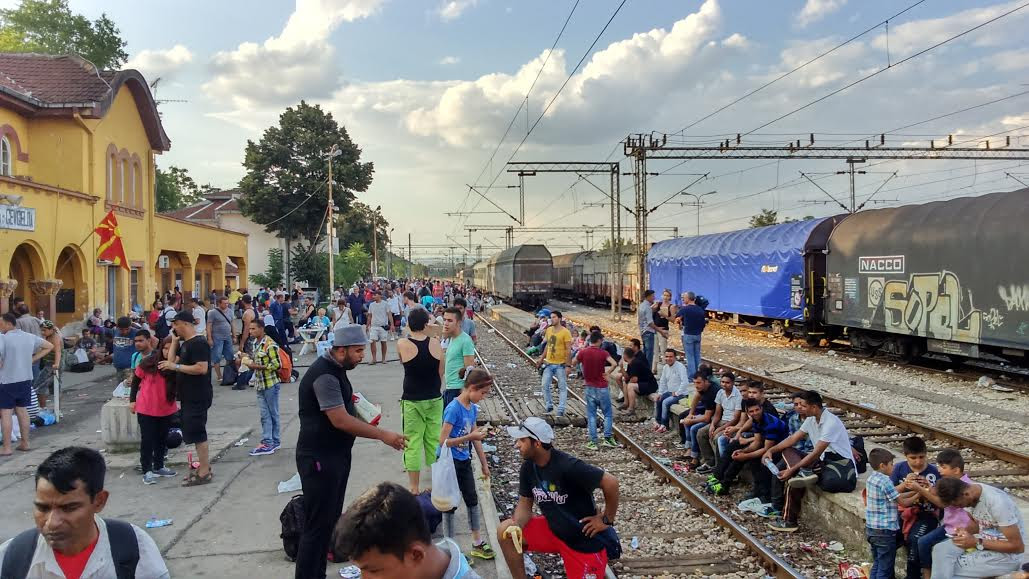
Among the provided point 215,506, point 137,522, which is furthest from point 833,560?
point 137,522

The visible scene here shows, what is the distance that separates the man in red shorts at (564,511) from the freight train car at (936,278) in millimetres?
11441

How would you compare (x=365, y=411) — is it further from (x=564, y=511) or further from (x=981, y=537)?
(x=981, y=537)

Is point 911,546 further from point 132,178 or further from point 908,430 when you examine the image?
point 132,178

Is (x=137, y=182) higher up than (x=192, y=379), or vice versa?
(x=137, y=182)

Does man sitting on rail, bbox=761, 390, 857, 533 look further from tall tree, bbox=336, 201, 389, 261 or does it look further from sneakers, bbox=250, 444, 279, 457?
tall tree, bbox=336, 201, 389, 261

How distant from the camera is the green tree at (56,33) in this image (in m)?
34.1

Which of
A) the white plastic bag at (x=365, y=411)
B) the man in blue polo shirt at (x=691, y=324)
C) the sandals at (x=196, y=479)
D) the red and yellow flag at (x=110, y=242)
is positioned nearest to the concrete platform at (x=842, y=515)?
the white plastic bag at (x=365, y=411)

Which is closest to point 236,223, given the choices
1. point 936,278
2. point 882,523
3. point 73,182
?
point 73,182

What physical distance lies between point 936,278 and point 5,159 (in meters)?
Answer: 21.2

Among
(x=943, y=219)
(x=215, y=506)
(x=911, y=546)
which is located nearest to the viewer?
(x=911, y=546)

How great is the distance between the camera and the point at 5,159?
661 inches

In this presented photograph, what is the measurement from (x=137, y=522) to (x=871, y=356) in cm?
1650

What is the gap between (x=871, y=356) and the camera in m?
17.3

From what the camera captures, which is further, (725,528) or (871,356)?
(871,356)
